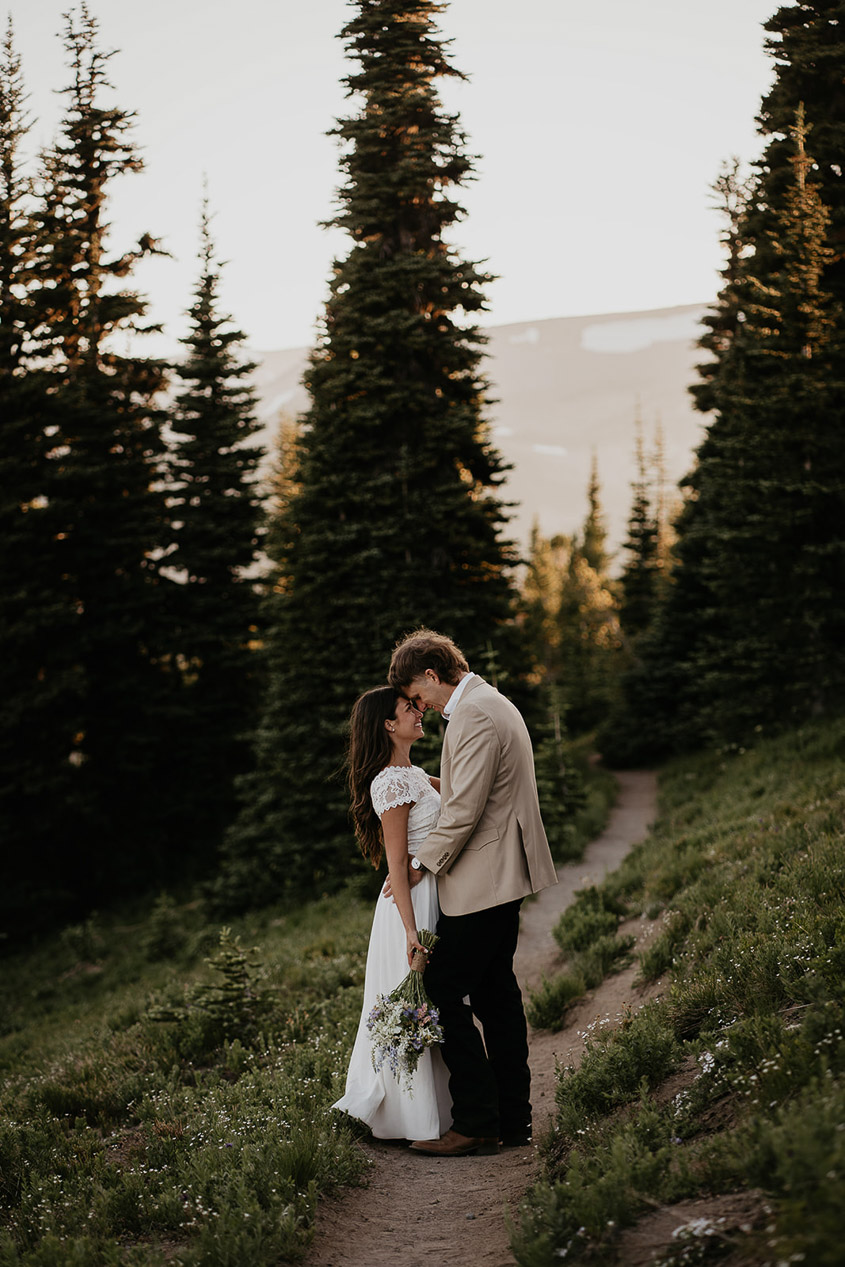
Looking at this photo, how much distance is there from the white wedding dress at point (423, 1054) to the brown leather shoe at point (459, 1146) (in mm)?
82

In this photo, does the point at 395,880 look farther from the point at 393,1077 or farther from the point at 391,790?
the point at 393,1077

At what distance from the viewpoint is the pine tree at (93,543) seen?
923 inches

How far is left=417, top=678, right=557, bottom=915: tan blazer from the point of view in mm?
5133

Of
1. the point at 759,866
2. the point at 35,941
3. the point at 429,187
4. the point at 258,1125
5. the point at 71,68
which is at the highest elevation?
the point at 71,68

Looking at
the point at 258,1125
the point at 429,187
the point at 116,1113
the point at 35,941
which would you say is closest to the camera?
the point at 258,1125

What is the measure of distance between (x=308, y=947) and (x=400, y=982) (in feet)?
22.5

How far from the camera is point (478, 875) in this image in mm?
5266

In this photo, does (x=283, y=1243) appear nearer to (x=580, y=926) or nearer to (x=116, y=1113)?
(x=116, y=1113)

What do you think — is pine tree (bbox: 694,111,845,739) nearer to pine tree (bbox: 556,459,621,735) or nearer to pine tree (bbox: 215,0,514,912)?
pine tree (bbox: 215,0,514,912)

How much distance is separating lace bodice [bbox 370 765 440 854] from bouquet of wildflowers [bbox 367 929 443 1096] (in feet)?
1.91

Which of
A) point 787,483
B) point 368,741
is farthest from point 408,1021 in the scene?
point 787,483

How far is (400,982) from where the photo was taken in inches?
222

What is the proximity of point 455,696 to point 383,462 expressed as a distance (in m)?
15.6

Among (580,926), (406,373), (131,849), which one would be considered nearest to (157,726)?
(131,849)
